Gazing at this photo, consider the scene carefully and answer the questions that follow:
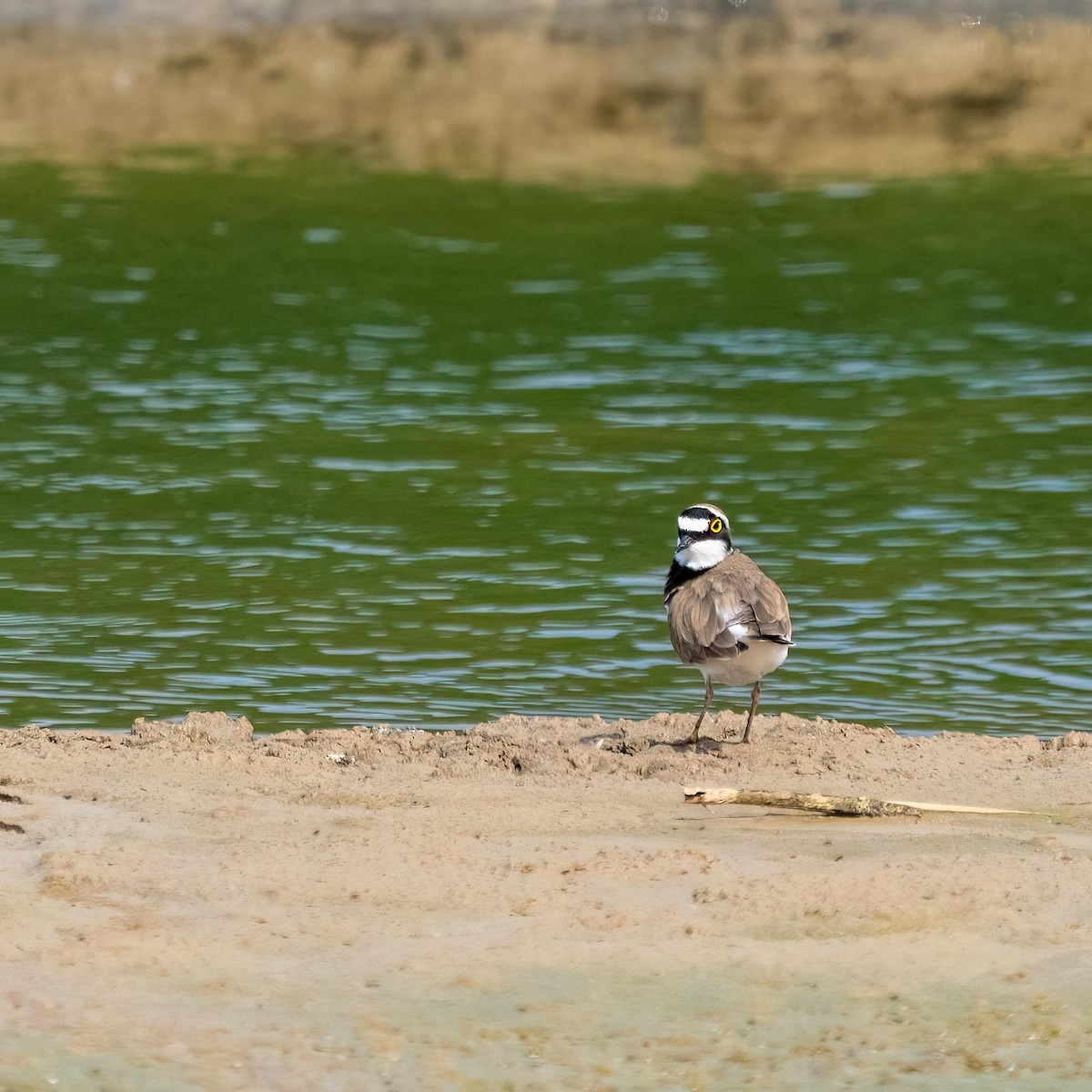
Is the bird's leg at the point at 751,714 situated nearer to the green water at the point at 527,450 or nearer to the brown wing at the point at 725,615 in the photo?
the brown wing at the point at 725,615

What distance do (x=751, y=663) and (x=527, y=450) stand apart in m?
7.05

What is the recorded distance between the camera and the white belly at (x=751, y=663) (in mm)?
7812

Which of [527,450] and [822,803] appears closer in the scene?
[822,803]

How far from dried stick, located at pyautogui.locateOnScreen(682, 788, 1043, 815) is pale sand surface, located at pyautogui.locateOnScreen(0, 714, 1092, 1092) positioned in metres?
0.05

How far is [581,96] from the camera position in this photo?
123 feet

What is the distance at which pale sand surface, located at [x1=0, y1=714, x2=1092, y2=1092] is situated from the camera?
516 centimetres

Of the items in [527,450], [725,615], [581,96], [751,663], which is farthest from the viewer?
[581,96]

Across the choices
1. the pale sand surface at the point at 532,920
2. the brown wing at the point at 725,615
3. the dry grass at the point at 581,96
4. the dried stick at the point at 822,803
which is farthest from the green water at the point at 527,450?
the dry grass at the point at 581,96

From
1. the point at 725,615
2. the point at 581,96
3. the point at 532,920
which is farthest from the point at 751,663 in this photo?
Answer: the point at 581,96

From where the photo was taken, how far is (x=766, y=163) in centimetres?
3030

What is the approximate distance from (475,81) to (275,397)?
23.9m

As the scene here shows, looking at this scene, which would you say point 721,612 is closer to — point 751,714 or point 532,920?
point 751,714

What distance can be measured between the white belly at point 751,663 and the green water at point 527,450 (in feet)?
3.83

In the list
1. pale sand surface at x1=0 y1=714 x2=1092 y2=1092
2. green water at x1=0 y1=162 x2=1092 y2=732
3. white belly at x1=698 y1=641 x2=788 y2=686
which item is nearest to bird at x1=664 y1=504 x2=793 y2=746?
white belly at x1=698 y1=641 x2=788 y2=686
